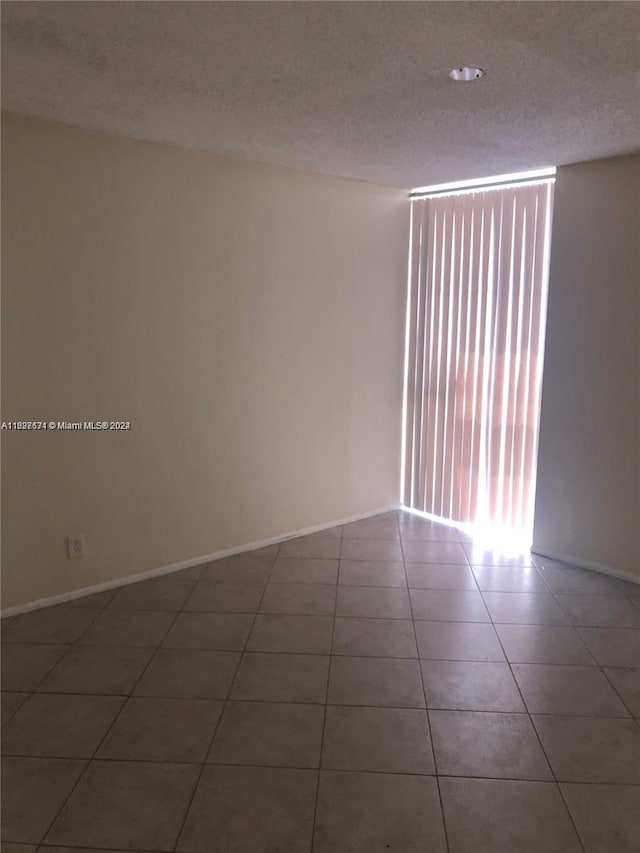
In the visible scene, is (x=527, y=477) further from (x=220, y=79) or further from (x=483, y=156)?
(x=220, y=79)

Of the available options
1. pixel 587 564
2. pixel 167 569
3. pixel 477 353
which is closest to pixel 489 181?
pixel 477 353

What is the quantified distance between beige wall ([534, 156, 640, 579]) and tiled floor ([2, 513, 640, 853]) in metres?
0.38

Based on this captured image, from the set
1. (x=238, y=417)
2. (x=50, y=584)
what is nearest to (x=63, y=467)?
(x=50, y=584)

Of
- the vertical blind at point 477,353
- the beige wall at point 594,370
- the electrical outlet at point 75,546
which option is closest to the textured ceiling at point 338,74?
the beige wall at point 594,370

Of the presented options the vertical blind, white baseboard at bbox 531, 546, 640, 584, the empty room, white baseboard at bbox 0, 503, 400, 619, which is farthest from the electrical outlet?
white baseboard at bbox 531, 546, 640, 584

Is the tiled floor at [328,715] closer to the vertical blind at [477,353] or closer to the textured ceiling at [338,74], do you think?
the vertical blind at [477,353]

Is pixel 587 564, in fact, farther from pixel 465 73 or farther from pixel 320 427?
pixel 465 73

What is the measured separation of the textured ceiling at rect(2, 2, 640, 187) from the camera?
196 cm

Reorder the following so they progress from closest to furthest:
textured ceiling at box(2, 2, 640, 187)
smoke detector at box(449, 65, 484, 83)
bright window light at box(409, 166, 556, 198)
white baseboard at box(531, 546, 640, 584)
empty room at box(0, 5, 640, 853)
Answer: textured ceiling at box(2, 2, 640, 187), empty room at box(0, 5, 640, 853), smoke detector at box(449, 65, 484, 83), white baseboard at box(531, 546, 640, 584), bright window light at box(409, 166, 556, 198)

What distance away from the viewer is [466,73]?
237 cm

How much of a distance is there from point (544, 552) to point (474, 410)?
40.6 inches

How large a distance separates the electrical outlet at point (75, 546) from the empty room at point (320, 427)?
2 cm

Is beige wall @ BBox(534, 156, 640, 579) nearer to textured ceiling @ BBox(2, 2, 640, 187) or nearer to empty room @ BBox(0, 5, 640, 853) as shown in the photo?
empty room @ BBox(0, 5, 640, 853)

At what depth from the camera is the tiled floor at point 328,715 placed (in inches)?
78.5
